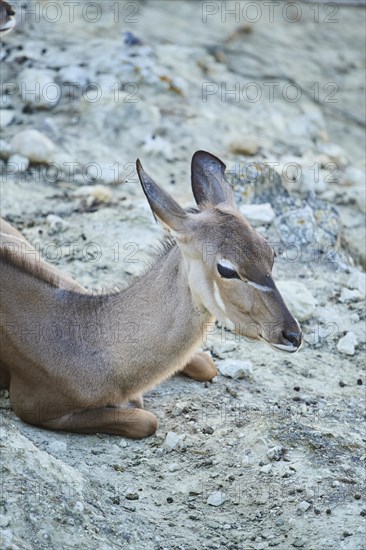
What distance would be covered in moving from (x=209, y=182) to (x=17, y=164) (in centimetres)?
387

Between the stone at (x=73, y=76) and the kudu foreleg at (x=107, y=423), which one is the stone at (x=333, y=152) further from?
the kudu foreleg at (x=107, y=423)

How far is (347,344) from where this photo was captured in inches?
353

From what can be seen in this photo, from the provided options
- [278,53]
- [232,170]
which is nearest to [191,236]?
[232,170]

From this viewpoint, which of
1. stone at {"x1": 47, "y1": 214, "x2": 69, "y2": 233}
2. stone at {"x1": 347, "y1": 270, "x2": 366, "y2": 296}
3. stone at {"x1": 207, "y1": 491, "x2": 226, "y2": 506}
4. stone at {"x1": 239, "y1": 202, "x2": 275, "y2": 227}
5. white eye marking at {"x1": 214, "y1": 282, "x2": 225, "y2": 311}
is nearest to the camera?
stone at {"x1": 207, "y1": 491, "x2": 226, "y2": 506}

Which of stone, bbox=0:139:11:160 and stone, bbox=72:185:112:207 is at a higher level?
stone, bbox=0:139:11:160

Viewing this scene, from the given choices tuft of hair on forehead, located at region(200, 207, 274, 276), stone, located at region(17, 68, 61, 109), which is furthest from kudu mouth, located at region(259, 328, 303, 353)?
stone, located at region(17, 68, 61, 109)

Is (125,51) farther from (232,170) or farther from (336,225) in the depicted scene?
(336,225)

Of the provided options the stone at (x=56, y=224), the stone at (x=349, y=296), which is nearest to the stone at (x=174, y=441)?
the stone at (x=349, y=296)

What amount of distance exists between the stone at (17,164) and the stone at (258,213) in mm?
2212

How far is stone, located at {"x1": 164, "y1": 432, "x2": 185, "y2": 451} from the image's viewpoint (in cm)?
743

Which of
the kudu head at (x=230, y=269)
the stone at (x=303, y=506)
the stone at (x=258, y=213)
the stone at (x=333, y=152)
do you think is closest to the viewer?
the stone at (x=303, y=506)

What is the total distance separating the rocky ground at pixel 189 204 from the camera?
6551mm

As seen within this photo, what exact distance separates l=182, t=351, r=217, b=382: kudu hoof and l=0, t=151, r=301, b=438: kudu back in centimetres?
62

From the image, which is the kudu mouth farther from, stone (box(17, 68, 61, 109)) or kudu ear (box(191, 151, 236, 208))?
stone (box(17, 68, 61, 109))
